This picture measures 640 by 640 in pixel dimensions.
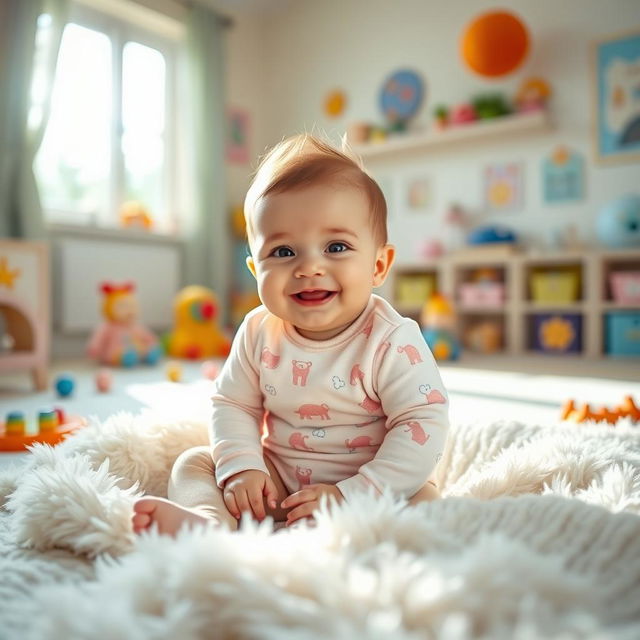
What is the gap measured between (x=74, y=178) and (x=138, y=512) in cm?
315

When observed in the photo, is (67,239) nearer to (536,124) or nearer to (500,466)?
(536,124)

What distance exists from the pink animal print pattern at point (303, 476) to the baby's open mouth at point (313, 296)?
0.74ft

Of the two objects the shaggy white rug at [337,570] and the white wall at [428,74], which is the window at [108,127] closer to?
the white wall at [428,74]

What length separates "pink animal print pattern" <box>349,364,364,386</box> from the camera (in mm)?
780

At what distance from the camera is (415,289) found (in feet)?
11.7

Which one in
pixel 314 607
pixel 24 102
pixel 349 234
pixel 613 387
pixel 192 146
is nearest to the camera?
pixel 314 607

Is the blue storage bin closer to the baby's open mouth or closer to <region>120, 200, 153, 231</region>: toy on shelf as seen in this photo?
<region>120, 200, 153, 231</region>: toy on shelf

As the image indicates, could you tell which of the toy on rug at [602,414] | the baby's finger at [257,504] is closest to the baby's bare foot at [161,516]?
the baby's finger at [257,504]

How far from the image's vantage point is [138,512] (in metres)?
0.62

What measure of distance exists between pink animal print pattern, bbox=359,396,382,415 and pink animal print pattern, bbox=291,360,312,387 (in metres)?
0.08

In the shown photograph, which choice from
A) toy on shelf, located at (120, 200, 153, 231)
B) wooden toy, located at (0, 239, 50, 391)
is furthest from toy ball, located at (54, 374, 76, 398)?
toy on shelf, located at (120, 200, 153, 231)

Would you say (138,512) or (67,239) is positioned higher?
(67,239)

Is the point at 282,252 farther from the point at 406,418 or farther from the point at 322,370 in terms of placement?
the point at 406,418

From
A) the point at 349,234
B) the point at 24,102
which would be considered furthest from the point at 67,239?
the point at 349,234
